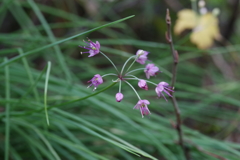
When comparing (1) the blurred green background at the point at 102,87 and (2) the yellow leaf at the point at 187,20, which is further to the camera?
(2) the yellow leaf at the point at 187,20

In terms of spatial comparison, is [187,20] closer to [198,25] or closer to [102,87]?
[198,25]

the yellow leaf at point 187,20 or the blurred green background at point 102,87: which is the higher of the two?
the yellow leaf at point 187,20

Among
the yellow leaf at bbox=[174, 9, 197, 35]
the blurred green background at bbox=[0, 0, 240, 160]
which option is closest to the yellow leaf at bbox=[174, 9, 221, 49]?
the yellow leaf at bbox=[174, 9, 197, 35]

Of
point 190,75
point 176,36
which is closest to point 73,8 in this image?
point 176,36

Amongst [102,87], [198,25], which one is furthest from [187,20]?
[102,87]

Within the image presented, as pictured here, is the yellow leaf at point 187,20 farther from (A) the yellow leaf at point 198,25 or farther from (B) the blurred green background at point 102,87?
(B) the blurred green background at point 102,87

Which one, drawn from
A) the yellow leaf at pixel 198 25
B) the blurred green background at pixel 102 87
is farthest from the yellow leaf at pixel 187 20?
the blurred green background at pixel 102 87

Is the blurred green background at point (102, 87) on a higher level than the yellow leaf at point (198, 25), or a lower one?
lower

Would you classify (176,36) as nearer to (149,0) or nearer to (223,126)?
(149,0)

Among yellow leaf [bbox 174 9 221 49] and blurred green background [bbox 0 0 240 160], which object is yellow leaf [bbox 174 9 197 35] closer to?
yellow leaf [bbox 174 9 221 49]
